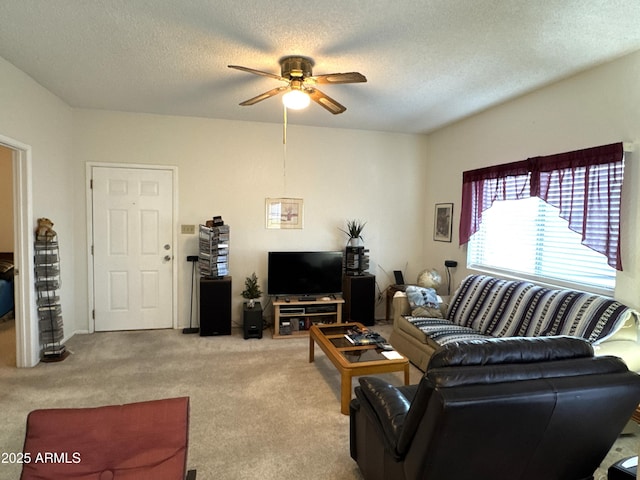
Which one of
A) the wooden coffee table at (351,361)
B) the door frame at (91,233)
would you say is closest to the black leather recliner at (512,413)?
the wooden coffee table at (351,361)

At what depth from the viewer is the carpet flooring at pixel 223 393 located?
2.10 meters

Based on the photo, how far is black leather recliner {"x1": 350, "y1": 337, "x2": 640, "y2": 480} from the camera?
4.16 feet

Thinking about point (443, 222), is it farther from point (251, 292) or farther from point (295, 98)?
point (295, 98)

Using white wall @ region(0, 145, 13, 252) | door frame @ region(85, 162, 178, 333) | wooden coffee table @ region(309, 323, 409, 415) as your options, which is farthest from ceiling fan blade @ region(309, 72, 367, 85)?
white wall @ region(0, 145, 13, 252)

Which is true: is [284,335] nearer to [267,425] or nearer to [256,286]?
[256,286]

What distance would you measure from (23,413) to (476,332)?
3.65 metres

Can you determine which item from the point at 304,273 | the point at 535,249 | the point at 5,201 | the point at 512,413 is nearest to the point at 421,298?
Answer: the point at 535,249

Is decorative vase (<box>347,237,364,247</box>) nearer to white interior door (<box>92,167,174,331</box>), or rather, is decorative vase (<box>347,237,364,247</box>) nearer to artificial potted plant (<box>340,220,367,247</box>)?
artificial potted plant (<box>340,220,367,247</box>)

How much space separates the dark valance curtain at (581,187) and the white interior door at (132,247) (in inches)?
154

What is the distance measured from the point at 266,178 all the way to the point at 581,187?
3.39 m

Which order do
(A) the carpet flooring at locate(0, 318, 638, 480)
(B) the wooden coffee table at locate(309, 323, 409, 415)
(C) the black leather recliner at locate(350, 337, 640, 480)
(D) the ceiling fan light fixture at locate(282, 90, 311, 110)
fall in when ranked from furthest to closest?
(D) the ceiling fan light fixture at locate(282, 90, 311, 110) → (B) the wooden coffee table at locate(309, 323, 409, 415) → (A) the carpet flooring at locate(0, 318, 638, 480) → (C) the black leather recliner at locate(350, 337, 640, 480)

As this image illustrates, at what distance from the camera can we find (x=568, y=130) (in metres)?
3.03

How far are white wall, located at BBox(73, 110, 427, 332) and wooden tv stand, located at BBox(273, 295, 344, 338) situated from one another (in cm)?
67

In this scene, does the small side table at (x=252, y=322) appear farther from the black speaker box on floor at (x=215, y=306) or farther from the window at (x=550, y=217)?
the window at (x=550, y=217)
